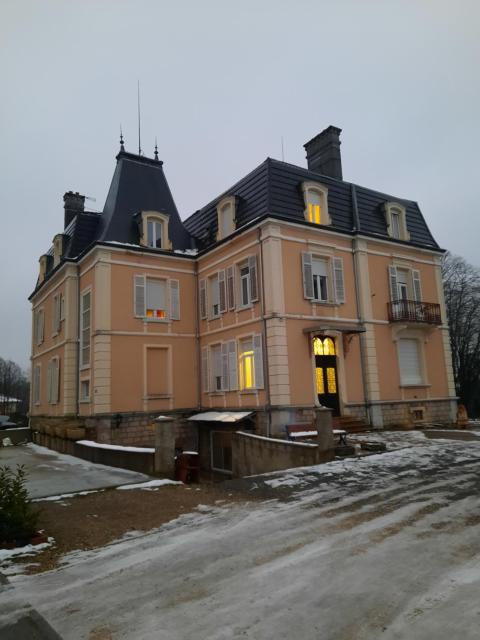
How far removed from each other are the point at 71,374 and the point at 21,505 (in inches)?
555

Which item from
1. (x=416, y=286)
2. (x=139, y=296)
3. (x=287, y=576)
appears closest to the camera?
(x=287, y=576)

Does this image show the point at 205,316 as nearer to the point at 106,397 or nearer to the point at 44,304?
the point at 106,397

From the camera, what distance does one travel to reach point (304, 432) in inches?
560

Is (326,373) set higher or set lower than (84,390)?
higher

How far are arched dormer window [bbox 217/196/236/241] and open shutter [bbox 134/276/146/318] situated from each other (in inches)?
146

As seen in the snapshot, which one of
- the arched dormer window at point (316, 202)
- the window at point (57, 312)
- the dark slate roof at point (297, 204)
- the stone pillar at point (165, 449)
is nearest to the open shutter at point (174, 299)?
the dark slate roof at point (297, 204)

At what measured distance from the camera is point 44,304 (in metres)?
25.0

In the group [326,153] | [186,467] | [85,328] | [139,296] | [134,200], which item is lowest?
[186,467]

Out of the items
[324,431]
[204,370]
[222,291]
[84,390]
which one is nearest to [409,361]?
[222,291]

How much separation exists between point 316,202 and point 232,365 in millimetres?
7254

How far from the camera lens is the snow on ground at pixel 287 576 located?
376 centimetres

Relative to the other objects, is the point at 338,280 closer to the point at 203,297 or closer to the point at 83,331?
the point at 203,297

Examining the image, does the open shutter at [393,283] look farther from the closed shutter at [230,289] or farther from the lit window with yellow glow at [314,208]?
the closed shutter at [230,289]

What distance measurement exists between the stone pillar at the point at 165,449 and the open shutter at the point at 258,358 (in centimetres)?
562
